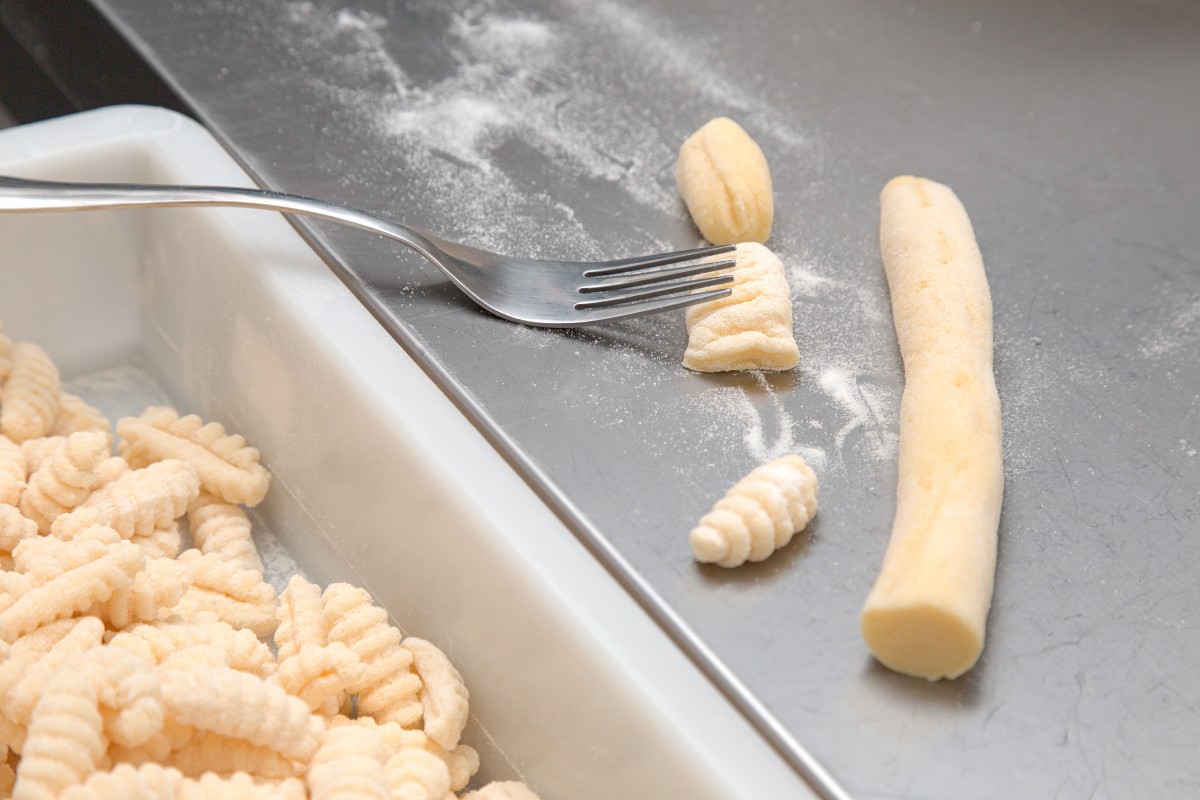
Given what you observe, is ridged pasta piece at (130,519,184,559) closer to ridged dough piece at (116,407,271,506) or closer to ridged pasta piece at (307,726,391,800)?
ridged dough piece at (116,407,271,506)

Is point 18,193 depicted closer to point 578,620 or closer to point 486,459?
point 486,459

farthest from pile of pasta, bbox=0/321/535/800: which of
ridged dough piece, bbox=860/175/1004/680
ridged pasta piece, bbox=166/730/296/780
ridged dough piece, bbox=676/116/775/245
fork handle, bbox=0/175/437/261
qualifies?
ridged dough piece, bbox=676/116/775/245

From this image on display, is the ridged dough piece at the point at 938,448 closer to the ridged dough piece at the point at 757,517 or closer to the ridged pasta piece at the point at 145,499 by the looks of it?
the ridged dough piece at the point at 757,517

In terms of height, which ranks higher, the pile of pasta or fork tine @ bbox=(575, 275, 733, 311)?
fork tine @ bbox=(575, 275, 733, 311)

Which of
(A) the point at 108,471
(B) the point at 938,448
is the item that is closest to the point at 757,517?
(B) the point at 938,448

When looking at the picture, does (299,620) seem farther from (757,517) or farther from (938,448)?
(938,448)

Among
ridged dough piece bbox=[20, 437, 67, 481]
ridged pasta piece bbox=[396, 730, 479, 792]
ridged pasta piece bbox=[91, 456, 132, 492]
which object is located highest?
ridged dough piece bbox=[20, 437, 67, 481]

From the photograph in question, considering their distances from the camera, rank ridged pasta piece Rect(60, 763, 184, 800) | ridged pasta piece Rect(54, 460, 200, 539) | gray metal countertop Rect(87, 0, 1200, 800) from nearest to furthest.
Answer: ridged pasta piece Rect(60, 763, 184, 800) < gray metal countertop Rect(87, 0, 1200, 800) < ridged pasta piece Rect(54, 460, 200, 539)
